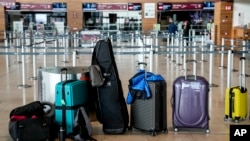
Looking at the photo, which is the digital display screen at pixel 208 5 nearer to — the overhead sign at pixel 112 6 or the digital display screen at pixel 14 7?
the overhead sign at pixel 112 6

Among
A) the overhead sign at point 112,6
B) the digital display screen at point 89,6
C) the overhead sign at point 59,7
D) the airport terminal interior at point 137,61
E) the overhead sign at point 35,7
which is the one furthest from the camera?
the overhead sign at point 59,7

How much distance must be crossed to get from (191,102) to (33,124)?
2249 millimetres

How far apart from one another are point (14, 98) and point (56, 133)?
330cm

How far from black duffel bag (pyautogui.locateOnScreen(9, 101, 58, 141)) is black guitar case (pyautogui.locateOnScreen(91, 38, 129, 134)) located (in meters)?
0.73

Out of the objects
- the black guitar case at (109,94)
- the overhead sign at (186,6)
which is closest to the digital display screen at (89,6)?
the overhead sign at (186,6)

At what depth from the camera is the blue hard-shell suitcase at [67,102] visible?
5676mm

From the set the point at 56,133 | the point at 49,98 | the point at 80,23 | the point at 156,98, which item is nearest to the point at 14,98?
the point at 49,98

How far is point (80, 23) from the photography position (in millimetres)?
33469

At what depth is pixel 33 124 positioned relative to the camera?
17.9 feet

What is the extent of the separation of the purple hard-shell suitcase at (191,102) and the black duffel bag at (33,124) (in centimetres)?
179

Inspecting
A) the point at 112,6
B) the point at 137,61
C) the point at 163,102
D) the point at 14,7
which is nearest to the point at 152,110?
the point at 163,102

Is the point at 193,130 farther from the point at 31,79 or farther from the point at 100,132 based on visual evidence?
the point at 31,79

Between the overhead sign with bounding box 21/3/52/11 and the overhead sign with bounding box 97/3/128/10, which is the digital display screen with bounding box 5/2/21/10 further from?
the overhead sign with bounding box 97/3/128/10

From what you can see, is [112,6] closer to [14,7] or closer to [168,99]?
[14,7]
